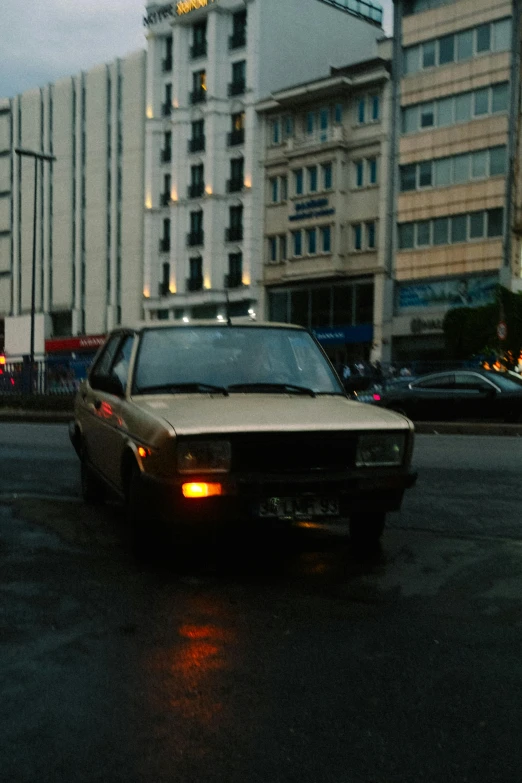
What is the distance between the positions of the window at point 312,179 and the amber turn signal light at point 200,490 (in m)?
46.1

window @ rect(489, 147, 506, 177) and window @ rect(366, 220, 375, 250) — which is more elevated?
window @ rect(489, 147, 506, 177)

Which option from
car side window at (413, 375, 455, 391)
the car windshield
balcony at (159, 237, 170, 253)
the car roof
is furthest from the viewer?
balcony at (159, 237, 170, 253)

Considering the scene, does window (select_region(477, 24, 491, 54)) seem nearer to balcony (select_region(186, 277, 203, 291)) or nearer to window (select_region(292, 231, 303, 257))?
window (select_region(292, 231, 303, 257))

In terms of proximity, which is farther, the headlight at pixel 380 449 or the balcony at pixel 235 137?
the balcony at pixel 235 137

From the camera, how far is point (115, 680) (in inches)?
150

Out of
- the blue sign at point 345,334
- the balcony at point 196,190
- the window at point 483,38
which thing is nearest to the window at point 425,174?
the window at point 483,38

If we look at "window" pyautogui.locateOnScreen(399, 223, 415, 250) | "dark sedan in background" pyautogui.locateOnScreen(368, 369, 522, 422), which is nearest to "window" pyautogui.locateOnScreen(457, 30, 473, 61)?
"window" pyautogui.locateOnScreen(399, 223, 415, 250)

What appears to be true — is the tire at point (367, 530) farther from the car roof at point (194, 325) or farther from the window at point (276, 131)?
the window at point (276, 131)

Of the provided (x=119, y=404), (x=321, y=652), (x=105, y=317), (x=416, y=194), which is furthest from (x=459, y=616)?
(x=105, y=317)

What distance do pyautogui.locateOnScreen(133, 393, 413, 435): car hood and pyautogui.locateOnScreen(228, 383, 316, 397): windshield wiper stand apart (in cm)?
11

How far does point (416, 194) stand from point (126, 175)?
77.8 feet

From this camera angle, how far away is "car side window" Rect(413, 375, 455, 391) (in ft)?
71.8

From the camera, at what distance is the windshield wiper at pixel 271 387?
6.73 meters

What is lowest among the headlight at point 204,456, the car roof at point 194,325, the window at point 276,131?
the headlight at point 204,456
